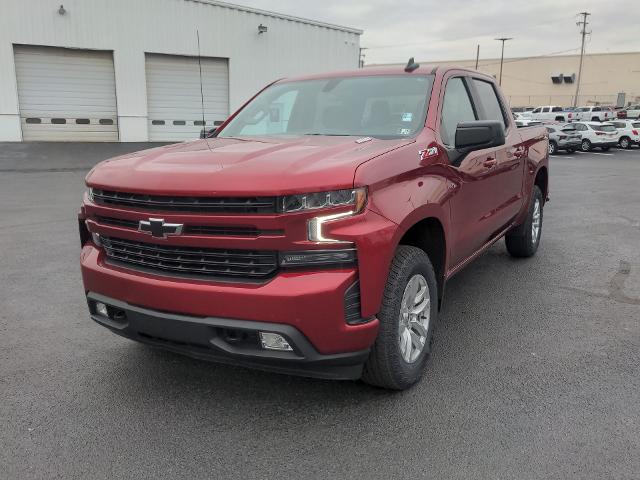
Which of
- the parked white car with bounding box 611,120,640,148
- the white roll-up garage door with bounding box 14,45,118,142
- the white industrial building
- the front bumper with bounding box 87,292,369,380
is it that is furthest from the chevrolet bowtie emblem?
the parked white car with bounding box 611,120,640,148

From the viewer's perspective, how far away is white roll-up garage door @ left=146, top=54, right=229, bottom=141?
2205cm

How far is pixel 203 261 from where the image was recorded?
111 inches

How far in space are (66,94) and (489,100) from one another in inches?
750

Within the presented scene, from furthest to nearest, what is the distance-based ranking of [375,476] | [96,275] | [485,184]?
[485,184] → [96,275] → [375,476]

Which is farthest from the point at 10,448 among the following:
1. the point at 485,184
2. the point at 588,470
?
the point at 485,184

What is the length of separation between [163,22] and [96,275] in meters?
20.5

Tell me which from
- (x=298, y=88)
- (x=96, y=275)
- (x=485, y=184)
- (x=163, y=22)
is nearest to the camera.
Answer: (x=96, y=275)

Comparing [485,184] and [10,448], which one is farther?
[485,184]

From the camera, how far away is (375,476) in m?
2.59

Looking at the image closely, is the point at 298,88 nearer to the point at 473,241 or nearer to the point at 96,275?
the point at 473,241

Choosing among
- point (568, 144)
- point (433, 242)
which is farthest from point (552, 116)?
point (433, 242)

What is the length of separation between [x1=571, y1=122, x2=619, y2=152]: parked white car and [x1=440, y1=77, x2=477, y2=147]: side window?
26.2 meters

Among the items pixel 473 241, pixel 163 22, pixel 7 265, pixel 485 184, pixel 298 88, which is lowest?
pixel 7 265

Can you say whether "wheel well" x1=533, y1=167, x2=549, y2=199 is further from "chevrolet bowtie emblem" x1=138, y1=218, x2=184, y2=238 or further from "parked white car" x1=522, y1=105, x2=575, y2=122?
"parked white car" x1=522, y1=105, x2=575, y2=122
